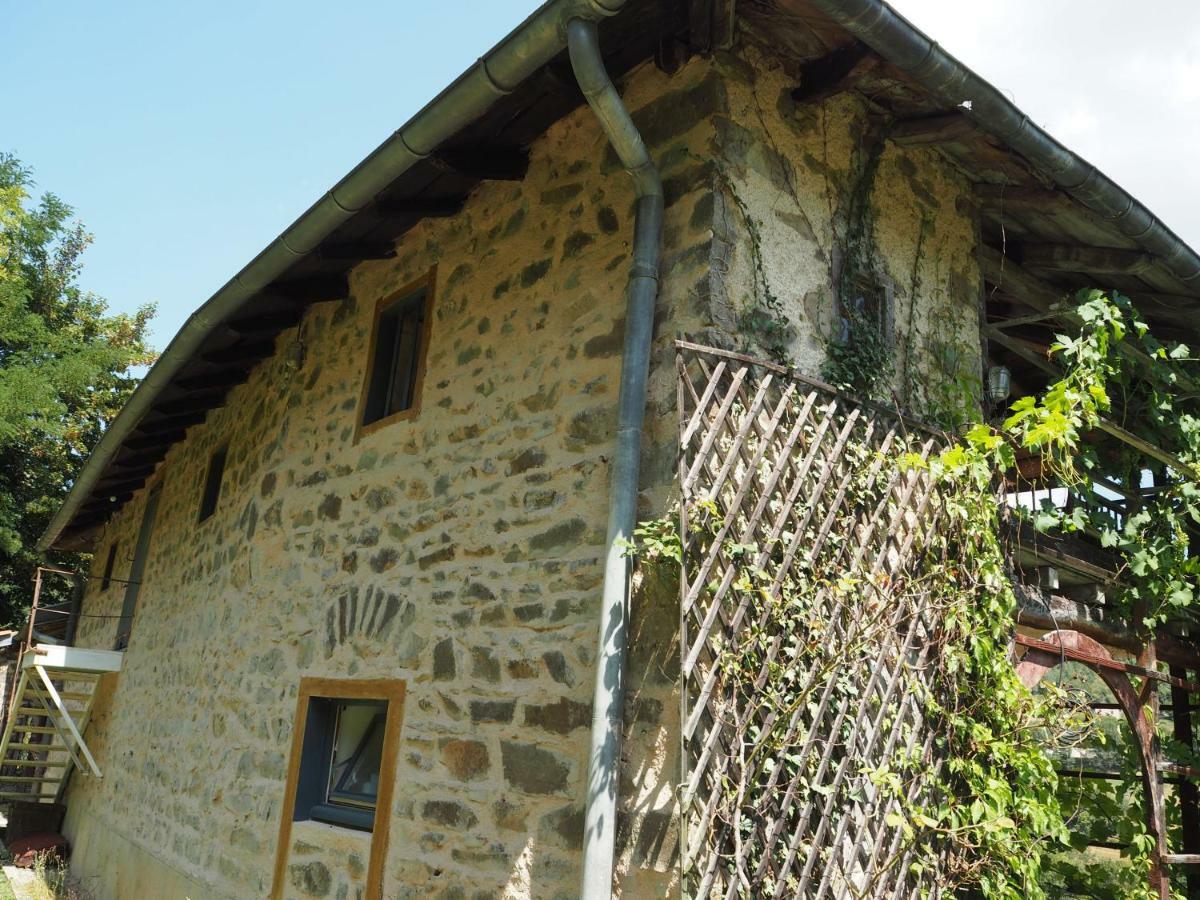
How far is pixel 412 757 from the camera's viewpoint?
4125 mm

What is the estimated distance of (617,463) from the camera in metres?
3.34

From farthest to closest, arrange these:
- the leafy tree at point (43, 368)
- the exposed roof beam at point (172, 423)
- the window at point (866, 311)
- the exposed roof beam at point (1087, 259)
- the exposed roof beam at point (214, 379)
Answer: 1. the leafy tree at point (43, 368)
2. the exposed roof beam at point (172, 423)
3. the exposed roof beam at point (214, 379)
4. the exposed roof beam at point (1087, 259)
5. the window at point (866, 311)

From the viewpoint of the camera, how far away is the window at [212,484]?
305 inches

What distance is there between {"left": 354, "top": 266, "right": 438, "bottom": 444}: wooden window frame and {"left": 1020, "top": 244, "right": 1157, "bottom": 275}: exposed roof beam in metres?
3.10

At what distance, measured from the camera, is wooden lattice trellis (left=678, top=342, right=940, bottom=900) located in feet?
9.82

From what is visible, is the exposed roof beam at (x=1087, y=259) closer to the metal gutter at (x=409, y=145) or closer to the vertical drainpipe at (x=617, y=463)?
the vertical drainpipe at (x=617, y=463)

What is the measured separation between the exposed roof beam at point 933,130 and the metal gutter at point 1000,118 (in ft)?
0.24

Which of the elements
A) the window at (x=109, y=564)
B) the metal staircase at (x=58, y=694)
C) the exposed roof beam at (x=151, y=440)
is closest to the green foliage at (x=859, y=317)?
the exposed roof beam at (x=151, y=440)

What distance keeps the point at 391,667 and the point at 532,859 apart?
1325mm

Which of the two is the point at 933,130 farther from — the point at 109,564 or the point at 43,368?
the point at 43,368

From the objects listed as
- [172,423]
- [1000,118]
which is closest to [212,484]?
[172,423]

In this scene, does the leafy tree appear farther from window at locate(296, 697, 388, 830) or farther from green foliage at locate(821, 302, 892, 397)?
green foliage at locate(821, 302, 892, 397)

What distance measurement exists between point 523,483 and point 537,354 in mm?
568

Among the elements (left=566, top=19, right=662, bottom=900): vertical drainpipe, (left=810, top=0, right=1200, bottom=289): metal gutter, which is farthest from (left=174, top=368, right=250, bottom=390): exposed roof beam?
(left=810, top=0, right=1200, bottom=289): metal gutter
